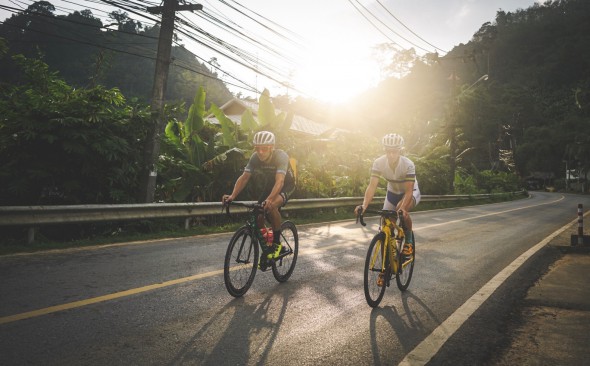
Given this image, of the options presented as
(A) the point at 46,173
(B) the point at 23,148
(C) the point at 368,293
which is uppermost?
(B) the point at 23,148

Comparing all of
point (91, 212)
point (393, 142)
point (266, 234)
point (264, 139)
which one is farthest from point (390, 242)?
point (91, 212)

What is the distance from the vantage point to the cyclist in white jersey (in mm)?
5098

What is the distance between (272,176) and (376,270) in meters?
1.90

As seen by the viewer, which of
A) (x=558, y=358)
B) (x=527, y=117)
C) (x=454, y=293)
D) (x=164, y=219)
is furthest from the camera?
(x=527, y=117)

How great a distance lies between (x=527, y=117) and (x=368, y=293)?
338 ft

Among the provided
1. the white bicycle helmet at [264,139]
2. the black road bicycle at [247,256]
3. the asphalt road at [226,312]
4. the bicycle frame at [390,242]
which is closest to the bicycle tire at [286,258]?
the black road bicycle at [247,256]

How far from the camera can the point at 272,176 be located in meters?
5.39

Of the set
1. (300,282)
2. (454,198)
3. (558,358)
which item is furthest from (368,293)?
(454,198)

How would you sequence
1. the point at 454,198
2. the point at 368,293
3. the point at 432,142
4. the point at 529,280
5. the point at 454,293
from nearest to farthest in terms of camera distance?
the point at 368,293
the point at 454,293
the point at 529,280
the point at 454,198
the point at 432,142

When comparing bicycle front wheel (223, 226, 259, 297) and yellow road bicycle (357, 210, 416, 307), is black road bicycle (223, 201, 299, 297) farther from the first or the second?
yellow road bicycle (357, 210, 416, 307)

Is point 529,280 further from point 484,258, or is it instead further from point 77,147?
point 77,147

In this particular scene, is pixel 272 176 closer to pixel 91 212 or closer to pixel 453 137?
pixel 91 212

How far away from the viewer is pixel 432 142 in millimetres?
34625

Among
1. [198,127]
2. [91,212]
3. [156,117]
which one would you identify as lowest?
[91,212]
